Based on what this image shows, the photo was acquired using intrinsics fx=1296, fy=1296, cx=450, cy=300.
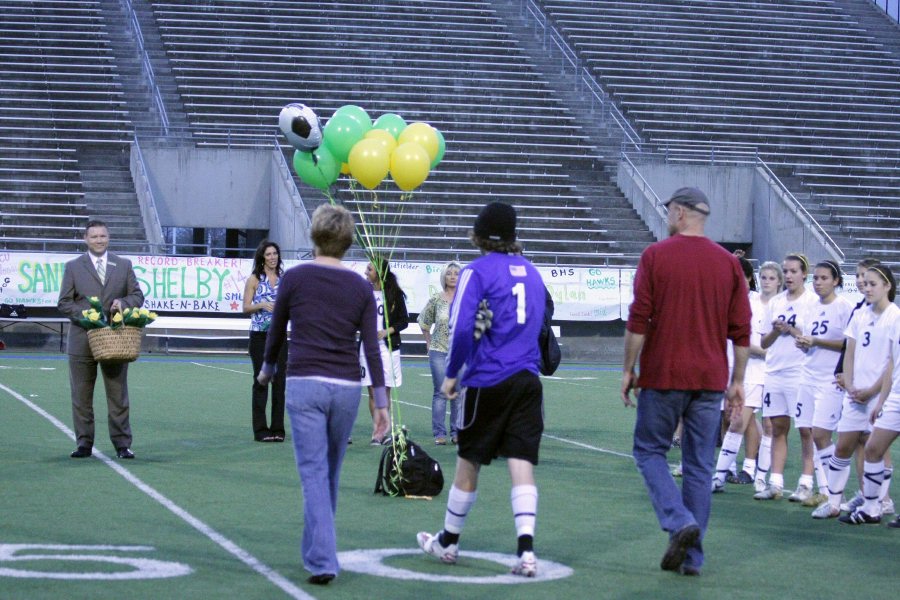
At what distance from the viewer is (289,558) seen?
7.10m

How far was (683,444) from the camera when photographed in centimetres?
698

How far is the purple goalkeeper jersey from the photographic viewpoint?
21.9 feet

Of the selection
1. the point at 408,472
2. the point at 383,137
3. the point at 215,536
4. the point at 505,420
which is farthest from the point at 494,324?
the point at 383,137

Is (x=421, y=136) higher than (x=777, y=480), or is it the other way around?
(x=421, y=136)

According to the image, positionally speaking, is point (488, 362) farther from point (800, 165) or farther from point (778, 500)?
point (800, 165)

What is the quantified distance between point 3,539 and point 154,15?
1273 inches

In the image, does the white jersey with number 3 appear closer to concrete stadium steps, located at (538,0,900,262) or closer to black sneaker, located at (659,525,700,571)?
black sneaker, located at (659,525,700,571)

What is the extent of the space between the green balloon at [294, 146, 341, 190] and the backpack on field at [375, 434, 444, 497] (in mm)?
2691

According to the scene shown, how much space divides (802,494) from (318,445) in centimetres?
461

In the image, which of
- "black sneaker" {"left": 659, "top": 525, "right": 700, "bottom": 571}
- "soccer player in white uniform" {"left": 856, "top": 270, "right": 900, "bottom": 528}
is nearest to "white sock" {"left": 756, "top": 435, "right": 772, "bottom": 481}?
"soccer player in white uniform" {"left": 856, "top": 270, "right": 900, "bottom": 528}

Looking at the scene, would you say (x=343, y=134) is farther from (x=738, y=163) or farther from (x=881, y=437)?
(x=738, y=163)

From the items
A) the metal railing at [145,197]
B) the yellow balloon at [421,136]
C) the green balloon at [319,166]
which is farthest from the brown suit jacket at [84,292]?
the metal railing at [145,197]

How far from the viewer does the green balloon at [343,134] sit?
35.6 feet

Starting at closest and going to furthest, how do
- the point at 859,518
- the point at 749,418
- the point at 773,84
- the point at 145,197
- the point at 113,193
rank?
the point at 859,518 < the point at 749,418 < the point at 145,197 < the point at 113,193 < the point at 773,84
